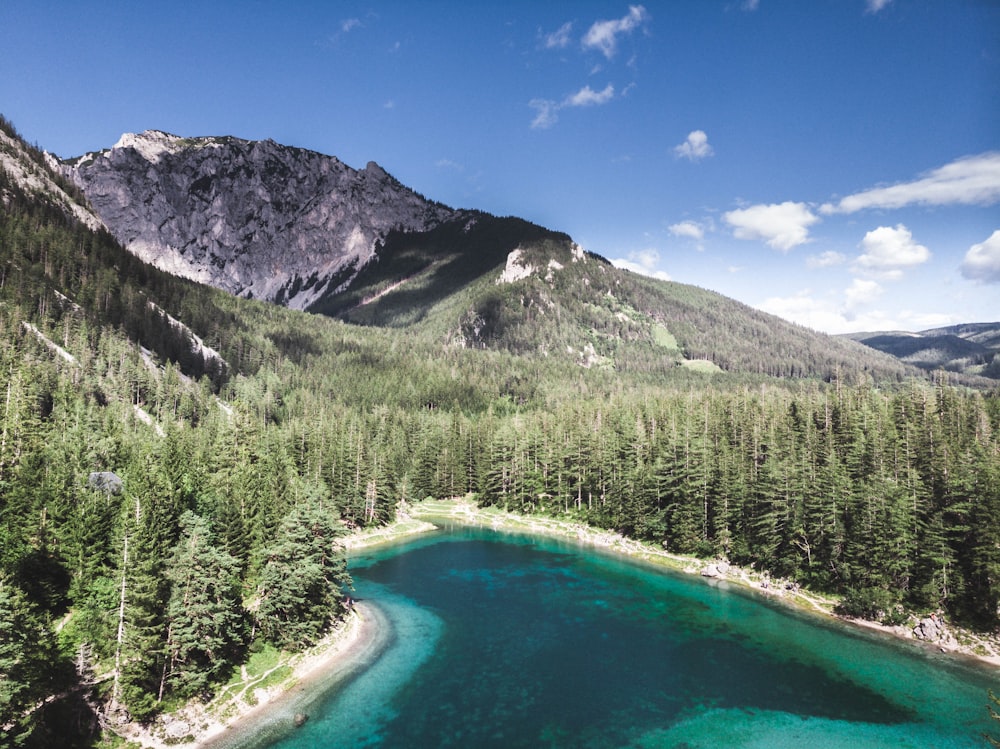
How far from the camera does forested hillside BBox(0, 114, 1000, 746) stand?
3559cm

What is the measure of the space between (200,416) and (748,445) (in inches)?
4715

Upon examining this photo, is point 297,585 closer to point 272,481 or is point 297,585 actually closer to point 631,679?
point 272,481

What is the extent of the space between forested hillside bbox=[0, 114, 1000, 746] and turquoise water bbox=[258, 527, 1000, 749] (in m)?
8.87

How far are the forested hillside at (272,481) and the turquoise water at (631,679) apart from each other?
887cm

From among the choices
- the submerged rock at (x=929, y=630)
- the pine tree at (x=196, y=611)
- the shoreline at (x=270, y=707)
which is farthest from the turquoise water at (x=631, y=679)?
the pine tree at (x=196, y=611)

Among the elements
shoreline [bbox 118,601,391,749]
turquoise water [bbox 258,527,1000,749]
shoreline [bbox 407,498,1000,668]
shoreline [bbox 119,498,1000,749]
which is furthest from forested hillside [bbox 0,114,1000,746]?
turquoise water [bbox 258,527,1000,749]

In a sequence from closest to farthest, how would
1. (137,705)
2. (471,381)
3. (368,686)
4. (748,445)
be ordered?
1. (137,705)
2. (368,686)
3. (748,445)
4. (471,381)

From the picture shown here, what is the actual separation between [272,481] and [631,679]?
43.7 m

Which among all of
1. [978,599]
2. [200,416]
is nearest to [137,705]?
[978,599]

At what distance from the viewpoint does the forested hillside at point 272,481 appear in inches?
1401

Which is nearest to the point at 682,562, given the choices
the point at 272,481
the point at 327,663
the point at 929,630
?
the point at 929,630

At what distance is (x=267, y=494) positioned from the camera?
5431 cm

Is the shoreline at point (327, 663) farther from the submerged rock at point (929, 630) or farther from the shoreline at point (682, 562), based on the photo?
the submerged rock at point (929, 630)

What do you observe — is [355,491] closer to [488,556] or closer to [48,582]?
[488,556]
